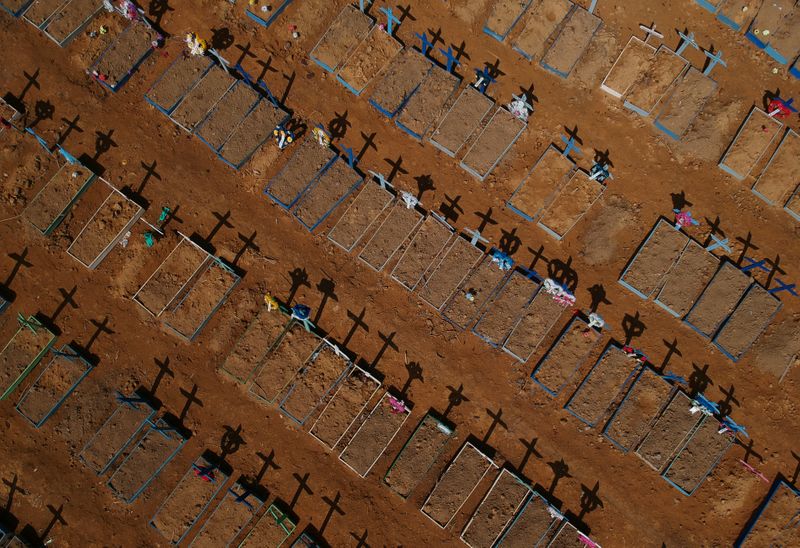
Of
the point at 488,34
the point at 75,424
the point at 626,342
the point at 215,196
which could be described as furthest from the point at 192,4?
the point at 626,342

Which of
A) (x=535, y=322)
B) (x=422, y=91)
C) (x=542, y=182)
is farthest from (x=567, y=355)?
(x=422, y=91)

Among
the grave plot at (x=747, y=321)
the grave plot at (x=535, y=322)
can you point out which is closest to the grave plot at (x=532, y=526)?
the grave plot at (x=535, y=322)

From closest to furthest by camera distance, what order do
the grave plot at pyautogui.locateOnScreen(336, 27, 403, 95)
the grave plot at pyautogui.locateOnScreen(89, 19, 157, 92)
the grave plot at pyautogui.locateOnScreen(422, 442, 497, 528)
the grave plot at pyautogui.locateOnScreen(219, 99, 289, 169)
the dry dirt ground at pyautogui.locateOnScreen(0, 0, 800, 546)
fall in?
the grave plot at pyautogui.locateOnScreen(422, 442, 497, 528) < the dry dirt ground at pyautogui.locateOnScreen(0, 0, 800, 546) < the grave plot at pyautogui.locateOnScreen(219, 99, 289, 169) < the grave plot at pyautogui.locateOnScreen(336, 27, 403, 95) < the grave plot at pyautogui.locateOnScreen(89, 19, 157, 92)

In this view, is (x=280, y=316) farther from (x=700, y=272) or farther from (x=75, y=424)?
(x=700, y=272)

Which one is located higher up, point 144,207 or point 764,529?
point 764,529

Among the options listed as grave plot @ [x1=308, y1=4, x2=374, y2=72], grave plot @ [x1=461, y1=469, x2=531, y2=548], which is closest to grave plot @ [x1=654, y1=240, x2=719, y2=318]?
Result: grave plot @ [x1=461, y1=469, x2=531, y2=548]

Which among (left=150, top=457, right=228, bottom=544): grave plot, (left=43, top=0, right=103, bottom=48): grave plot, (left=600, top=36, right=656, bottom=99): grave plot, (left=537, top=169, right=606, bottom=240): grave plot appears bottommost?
(left=150, top=457, right=228, bottom=544): grave plot

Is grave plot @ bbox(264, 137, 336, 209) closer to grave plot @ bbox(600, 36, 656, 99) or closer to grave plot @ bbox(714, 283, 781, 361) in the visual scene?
grave plot @ bbox(600, 36, 656, 99)
